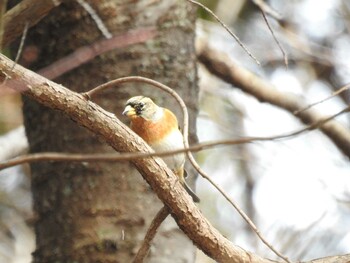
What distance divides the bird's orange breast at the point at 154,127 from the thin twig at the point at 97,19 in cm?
55

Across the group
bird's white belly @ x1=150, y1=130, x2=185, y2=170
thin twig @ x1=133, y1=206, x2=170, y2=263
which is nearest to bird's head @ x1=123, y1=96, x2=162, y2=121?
bird's white belly @ x1=150, y1=130, x2=185, y2=170

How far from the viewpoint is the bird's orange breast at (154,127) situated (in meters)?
3.57

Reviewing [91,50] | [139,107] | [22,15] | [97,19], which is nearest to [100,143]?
[139,107]

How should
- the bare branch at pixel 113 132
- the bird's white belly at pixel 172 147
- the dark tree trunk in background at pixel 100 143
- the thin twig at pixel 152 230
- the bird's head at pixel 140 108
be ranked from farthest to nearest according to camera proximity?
1. the dark tree trunk in background at pixel 100 143
2. the bird's head at pixel 140 108
3. the bird's white belly at pixel 172 147
4. the thin twig at pixel 152 230
5. the bare branch at pixel 113 132

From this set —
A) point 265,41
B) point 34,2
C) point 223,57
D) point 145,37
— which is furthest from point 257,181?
point 34,2

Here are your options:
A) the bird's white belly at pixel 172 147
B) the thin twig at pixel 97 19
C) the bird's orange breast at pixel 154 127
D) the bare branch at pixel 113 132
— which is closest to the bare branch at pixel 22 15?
the thin twig at pixel 97 19

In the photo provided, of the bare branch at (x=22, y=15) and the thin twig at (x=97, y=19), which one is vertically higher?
the thin twig at (x=97, y=19)

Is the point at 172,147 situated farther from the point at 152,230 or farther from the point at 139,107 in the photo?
the point at 152,230

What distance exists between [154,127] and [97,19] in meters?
0.76

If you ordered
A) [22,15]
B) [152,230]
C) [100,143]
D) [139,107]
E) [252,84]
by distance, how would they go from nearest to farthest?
[152,230] → [22,15] → [139,107] → [100,143] → [252,84]

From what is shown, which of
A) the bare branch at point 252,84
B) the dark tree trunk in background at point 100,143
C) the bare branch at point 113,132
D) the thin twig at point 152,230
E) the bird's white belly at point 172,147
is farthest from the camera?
the bare branch at point 252,84

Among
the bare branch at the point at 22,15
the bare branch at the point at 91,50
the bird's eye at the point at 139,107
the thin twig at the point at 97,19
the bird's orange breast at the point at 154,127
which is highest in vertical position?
the thin twig at the point at 97,19

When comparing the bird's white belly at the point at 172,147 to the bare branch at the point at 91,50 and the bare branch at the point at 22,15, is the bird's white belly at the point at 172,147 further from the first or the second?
the bare branch at the point at 22,15

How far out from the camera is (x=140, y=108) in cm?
364
